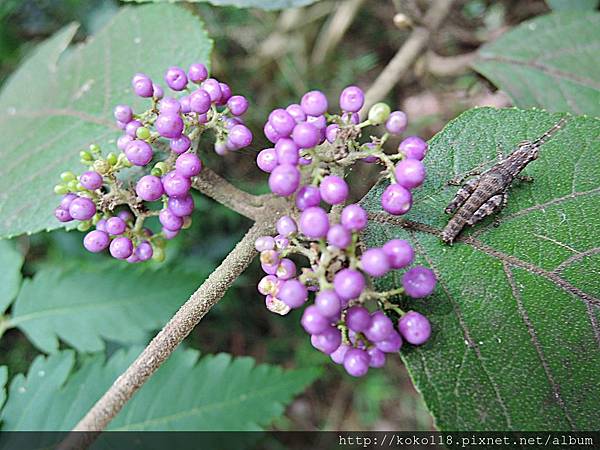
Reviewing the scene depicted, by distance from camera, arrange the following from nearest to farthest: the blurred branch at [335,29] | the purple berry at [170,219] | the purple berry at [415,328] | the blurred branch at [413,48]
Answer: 1. the purple berry at [415,328]
2. the purple berry at [170,219]
3. the blurred branch at [413,48]
4. the blurred branch at [335,29]

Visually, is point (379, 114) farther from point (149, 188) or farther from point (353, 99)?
point (149, 188)

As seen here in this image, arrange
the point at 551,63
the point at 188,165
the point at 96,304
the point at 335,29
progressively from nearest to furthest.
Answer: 1. the point at 188,165
2. the point at 551,63
3. the point at 96,304
4. the point at 335,29

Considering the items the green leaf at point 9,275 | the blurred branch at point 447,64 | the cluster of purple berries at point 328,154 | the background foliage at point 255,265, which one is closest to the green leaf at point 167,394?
the background foliage at point 255,265

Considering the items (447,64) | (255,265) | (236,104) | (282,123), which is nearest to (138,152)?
(236,104)

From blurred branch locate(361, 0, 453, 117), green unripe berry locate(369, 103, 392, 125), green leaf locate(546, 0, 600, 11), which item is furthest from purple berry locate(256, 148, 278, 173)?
green leaf locate(546, 0, 600, 11)

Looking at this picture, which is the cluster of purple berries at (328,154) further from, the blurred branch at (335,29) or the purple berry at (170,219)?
the blurred branch at (335,29)

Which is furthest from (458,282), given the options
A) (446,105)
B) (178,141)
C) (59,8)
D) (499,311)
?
(59,8)
